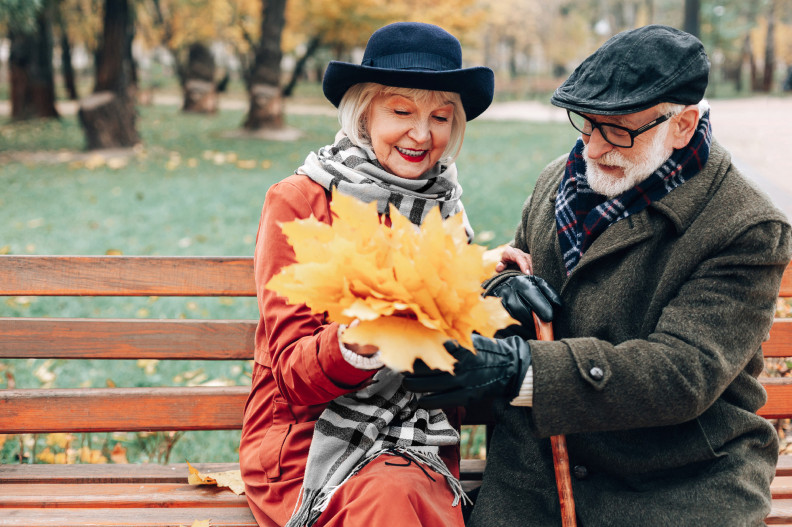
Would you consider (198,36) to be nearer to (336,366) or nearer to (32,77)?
(32,77)

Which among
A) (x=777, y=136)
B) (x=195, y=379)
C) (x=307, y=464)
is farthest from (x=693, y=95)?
(x=777, y=136)

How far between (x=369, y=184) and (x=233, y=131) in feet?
53.1

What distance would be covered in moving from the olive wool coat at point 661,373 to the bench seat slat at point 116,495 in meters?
0.98

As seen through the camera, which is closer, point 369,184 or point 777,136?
point 369,184

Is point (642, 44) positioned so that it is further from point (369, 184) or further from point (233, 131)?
point (233, 131)

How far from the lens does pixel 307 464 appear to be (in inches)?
87.0

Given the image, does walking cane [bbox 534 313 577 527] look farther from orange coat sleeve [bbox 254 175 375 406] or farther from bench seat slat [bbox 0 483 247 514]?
bench seat slat [bbox 0 483 247 514]

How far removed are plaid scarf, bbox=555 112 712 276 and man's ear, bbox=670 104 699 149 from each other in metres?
0.03

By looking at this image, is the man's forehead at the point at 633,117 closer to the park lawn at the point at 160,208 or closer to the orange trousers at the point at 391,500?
the orange trousers at the point at 391,500

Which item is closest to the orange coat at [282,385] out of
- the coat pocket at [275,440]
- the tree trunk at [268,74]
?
the coat pocket at [275,440]

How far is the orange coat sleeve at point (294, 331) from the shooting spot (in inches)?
74.8

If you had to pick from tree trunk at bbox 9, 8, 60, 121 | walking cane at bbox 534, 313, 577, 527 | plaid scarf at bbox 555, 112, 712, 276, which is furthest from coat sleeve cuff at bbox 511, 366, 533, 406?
tree trunk at bbox 9, 8, 60, 121

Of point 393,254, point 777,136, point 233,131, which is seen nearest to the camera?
point 393,254

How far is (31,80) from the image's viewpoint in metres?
21.1
